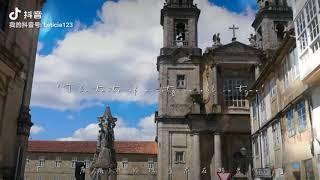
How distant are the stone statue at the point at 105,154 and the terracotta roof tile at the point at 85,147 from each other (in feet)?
102

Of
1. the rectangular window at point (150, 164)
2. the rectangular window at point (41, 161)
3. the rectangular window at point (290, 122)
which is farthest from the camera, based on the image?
the rectangular window at point (41, 161)

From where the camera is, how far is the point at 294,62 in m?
14.8

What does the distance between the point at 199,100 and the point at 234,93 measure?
342 cm

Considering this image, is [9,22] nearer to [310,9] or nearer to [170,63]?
[310,9]

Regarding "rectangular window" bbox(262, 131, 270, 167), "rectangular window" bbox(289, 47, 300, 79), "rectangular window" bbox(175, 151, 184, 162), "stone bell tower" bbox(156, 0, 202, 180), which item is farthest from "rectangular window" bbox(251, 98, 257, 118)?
"rectangular window" bbox(175, 151, 184, 162)

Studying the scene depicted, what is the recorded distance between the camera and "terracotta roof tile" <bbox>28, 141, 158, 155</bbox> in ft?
164

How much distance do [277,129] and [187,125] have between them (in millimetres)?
13443

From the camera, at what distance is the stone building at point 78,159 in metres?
48.6

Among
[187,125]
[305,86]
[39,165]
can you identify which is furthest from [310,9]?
[39,165]

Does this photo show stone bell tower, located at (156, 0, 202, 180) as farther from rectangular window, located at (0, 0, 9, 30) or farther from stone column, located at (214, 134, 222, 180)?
rectangular window, located at (0, 0, 9, 30)

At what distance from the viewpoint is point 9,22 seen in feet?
45.4

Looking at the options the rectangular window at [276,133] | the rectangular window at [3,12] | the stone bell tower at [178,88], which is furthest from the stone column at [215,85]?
the rectangular window at [3,12]

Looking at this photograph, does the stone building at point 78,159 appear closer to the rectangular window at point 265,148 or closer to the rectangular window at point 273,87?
the rectangular window at point 265,148

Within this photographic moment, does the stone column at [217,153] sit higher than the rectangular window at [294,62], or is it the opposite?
the rectangular window at [294,62]
